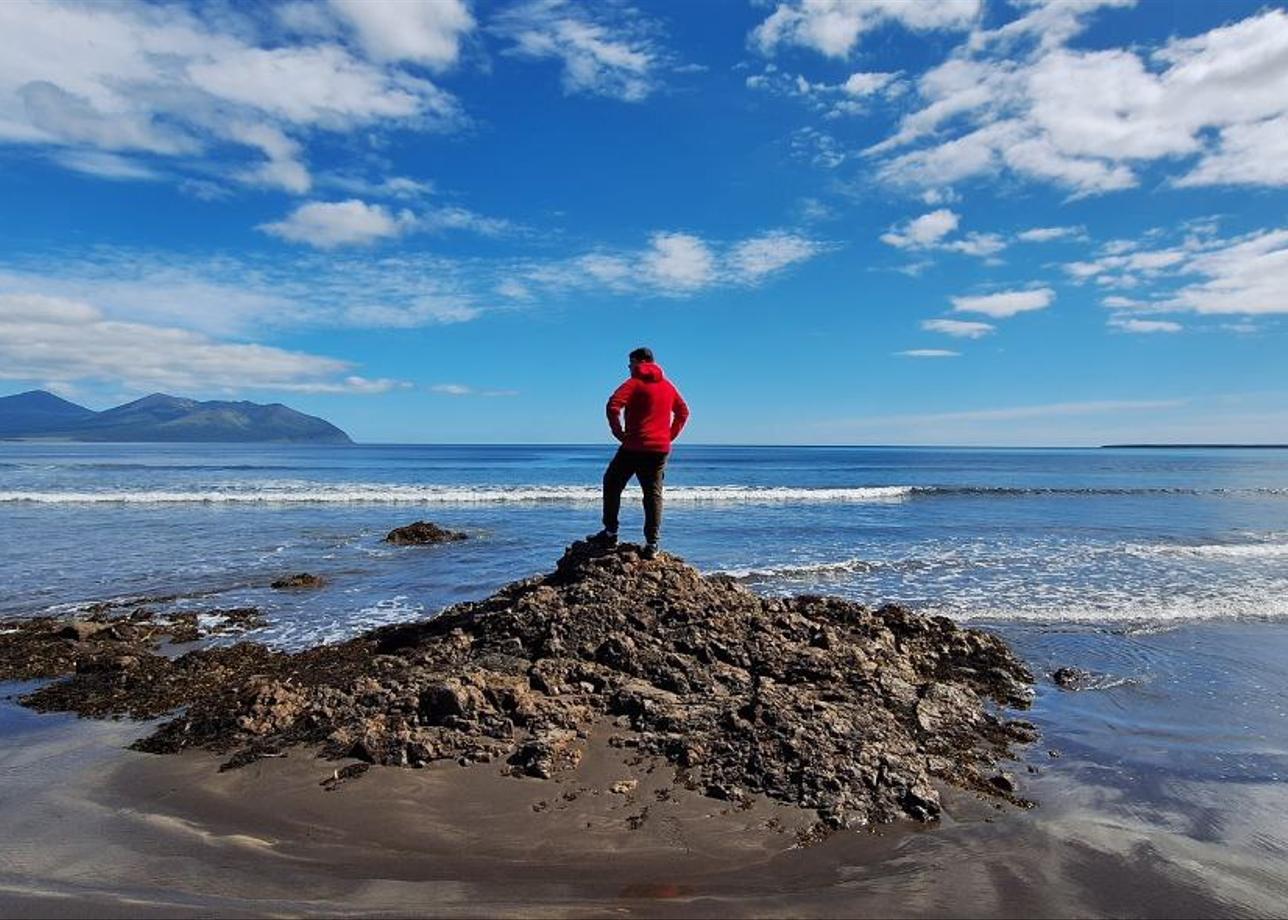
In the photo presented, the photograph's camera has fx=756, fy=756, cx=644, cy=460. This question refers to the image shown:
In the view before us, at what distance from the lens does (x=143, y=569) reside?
14844 mm

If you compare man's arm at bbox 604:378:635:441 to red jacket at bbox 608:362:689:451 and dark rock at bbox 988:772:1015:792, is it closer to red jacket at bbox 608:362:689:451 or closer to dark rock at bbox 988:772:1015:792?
red jacket at bbox 608:362:689:451

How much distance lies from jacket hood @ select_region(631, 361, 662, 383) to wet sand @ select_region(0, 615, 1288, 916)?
12.8 feet

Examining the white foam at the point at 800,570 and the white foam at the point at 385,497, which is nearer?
the white foam at the point at 800,570

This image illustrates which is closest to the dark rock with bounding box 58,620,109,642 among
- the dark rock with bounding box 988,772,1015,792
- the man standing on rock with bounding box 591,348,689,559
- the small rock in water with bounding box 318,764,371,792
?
A: the small rock in water with bounding box 318,764,371,792

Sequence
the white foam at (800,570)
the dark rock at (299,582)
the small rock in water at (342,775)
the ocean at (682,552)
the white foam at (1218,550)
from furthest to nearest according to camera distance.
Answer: the white foam at (1218,550)
the white foam at (800,570)
the dark rock at (299,582)
the ocean at (682,552)
the small rock in water at (342,775)

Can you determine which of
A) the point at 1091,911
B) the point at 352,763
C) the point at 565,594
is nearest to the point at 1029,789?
the point at 1091,911

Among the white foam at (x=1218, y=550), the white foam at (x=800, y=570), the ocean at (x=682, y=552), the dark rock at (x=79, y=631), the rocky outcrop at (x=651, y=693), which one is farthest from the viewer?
the white foam at (x=1218, y=550)

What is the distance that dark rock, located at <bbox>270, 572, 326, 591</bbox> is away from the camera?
42.8ft

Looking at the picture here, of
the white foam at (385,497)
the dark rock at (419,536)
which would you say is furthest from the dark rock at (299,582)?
the white foam at (385,497)

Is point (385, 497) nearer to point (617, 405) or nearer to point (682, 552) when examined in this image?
point (682, 552)

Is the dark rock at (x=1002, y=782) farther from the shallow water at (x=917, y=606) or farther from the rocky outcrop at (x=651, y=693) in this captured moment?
the shallow water at (x=917, y=606)

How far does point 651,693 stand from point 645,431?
9.40ft

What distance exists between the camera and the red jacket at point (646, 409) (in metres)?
7.79

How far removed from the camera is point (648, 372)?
780 centimetres
